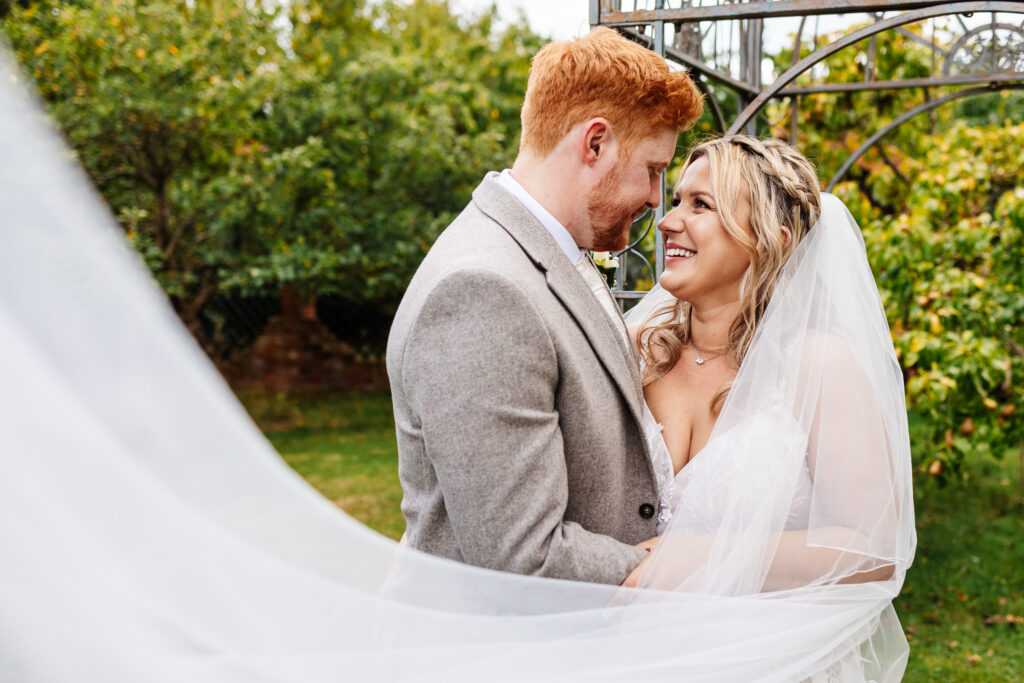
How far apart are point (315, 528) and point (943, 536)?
609cm

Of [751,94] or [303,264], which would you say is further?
[303,264]

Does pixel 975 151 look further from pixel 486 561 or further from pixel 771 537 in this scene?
pixel 486 561

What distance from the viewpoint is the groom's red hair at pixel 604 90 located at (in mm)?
1645

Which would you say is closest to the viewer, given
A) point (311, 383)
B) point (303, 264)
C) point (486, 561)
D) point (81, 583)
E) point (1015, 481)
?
point (81, 583)

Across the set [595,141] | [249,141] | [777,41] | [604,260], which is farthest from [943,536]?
[249,141]

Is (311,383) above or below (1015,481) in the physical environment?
below

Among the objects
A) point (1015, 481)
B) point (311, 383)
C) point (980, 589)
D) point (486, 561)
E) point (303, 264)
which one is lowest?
point (311, 383)

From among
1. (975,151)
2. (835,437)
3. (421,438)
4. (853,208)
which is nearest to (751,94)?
(853,208)

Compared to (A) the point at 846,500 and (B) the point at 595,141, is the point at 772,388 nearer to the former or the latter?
(A) the point at 846,500

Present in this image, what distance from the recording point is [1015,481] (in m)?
8.06

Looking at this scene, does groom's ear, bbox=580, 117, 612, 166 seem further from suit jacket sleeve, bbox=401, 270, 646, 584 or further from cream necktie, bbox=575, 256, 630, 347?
suit jacket sleeve, bbox=401, 270, 646, 584

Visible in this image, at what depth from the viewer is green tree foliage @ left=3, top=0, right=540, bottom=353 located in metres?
8.09

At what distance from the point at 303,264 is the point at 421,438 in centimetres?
777

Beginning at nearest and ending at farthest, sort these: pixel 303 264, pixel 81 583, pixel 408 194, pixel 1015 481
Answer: pixel 81 583, pixel 1015 481, pixel 303 264, pixel 408 194
